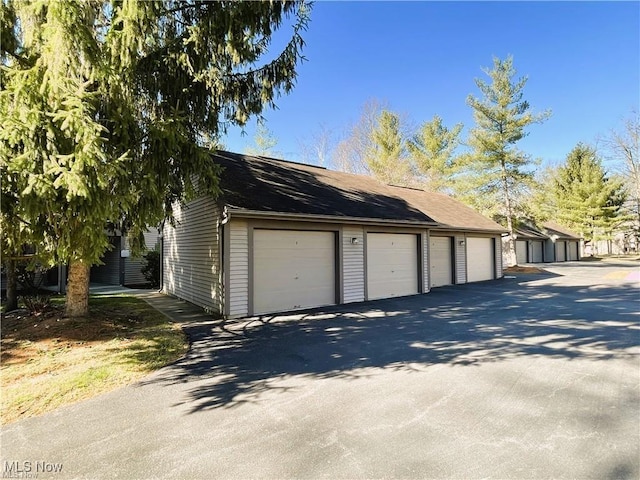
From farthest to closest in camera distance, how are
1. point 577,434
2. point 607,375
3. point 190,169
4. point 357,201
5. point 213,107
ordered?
point 357,201
point 213,107
point 190,169
point 607,375
point 577,434

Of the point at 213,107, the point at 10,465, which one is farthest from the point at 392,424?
the point at 213,107

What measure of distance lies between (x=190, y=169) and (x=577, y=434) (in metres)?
6.30

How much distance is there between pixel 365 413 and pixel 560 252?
122 feet

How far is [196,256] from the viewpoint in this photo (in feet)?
32.0

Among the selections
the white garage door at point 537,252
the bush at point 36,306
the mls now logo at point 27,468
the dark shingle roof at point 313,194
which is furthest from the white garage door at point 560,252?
the mls now logo at point 27,468

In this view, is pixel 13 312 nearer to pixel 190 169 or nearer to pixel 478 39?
pixel 190 169

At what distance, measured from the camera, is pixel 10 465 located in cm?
262

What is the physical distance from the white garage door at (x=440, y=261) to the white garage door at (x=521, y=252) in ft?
56.3

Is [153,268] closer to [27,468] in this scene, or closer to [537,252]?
[27,468]

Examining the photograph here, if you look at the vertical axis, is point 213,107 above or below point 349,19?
below

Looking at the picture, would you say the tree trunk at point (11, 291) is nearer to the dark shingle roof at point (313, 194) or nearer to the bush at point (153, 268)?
the dark shingle roof at point (313, 194)

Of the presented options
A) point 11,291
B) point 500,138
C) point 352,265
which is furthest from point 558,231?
point 11,291

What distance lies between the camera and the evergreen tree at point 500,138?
21.3 metres

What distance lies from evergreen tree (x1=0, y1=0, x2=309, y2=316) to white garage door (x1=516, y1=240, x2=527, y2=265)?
27.6m
